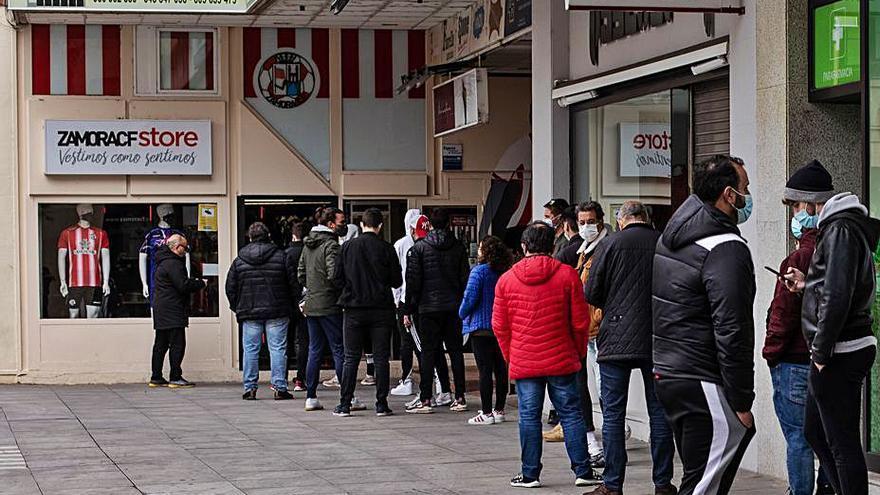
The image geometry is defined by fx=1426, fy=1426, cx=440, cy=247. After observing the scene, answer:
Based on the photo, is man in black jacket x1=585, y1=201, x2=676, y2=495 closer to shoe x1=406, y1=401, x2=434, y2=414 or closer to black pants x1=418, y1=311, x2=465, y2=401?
black pants x1=418, y1=311, x2=465, y2=401

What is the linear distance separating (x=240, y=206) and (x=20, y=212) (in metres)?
2.70

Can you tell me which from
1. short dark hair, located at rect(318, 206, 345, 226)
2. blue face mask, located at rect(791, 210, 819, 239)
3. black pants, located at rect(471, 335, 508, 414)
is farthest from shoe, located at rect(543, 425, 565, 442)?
blue face mask, located at rect(791, 210, 819, 239)

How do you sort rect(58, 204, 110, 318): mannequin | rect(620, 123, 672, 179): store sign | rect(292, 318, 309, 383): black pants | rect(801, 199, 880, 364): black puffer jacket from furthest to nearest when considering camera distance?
rect(58, 204, 110, 318): mannequin
rect(292, 318, 309, 383): black pants
rect(620, 123, 672, 179): store sign
rect(801, 199, 880, 364): black puffer jacket

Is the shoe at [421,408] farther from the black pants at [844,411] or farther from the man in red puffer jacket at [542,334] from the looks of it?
the black pants at [844,411]

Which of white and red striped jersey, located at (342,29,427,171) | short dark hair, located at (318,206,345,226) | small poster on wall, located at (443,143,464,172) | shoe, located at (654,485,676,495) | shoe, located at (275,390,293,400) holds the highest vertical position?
white and red striped jersey, located at (342,29,427,171)

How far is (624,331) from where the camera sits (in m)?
8.58

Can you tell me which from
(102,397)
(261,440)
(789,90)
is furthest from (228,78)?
(789,90)

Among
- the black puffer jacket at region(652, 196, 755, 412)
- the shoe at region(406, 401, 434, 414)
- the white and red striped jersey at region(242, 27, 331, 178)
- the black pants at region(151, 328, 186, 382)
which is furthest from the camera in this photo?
the white and red striped jersey at region(242, 27, 331, 178)

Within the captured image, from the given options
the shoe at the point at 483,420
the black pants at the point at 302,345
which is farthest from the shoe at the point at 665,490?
the black pants at the point at 302,345

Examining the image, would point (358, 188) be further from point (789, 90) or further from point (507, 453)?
point (789, 90)

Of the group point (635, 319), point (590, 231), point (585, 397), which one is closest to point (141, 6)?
point (590, 231)

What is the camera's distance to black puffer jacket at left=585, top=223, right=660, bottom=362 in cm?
855

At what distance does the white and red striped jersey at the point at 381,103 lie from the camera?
60.7 feet

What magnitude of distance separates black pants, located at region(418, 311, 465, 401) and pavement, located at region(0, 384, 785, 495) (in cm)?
43
